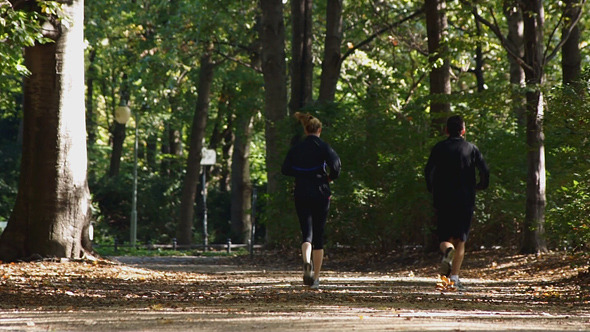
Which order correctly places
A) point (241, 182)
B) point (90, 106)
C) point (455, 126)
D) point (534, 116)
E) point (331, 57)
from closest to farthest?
point (455, 126) → point (534, 116) → point (331, 57) → point (241, 182) → point (90, 106)

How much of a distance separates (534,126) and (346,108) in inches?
229

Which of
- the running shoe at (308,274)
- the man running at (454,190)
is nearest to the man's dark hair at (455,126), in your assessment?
the man running at (454,190)

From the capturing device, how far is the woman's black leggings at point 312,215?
1130 cm

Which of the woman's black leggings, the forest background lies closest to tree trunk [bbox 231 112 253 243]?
the forest background

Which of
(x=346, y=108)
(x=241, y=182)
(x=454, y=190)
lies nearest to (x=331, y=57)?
(x=346, y=108)

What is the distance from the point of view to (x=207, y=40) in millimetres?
31141

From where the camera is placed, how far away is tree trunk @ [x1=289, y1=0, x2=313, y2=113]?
84.8 feet

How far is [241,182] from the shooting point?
37.5m

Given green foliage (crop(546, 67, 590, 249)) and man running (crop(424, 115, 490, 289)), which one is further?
green foliage (crop(546, 67, 590, 249))

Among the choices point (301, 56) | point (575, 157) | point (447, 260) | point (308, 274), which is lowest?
point (308, 274)

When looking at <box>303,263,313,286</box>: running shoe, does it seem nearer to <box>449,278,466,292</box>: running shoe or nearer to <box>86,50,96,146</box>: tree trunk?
<box>449,278,466,292</box>: running shoe

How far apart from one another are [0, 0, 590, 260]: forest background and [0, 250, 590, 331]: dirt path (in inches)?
44.1

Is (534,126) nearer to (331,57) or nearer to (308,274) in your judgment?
(308,274)

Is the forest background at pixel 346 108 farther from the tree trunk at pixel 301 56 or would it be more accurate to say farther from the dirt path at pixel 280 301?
the dirt path at pixel 280 301
